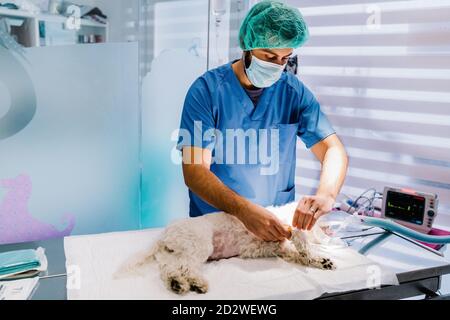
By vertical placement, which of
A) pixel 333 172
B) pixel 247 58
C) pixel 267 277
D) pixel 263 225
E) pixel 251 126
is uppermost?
pixel 247 58

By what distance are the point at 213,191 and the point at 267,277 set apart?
1.48ft

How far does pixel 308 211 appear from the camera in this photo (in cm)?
167

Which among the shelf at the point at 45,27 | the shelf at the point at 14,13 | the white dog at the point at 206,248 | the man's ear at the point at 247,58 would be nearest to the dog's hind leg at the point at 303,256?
the white dog at the point at 206,248

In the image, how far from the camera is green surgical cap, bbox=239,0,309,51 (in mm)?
1818

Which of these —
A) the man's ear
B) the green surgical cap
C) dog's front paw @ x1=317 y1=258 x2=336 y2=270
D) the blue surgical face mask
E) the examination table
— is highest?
the green surgical cap

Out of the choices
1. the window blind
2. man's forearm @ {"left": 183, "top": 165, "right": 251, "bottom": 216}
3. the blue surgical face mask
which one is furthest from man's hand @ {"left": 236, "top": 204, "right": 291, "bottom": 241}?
the window blind

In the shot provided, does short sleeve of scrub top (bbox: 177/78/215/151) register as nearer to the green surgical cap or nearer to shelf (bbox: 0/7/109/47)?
the green surgical cap

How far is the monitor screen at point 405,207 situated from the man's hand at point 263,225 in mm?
859

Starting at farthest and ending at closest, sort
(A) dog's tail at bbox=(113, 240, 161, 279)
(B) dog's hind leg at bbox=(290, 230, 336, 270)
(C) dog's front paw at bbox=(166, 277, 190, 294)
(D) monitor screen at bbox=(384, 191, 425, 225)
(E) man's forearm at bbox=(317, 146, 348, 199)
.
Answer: (D) monitor screen at bbox=(384, 191, 425, 225) < (E) man's forearm at bbox=(317, 146, 348, 199) < (B) dog's hind leg at bbox=(290, 230, 336, 270) < (A) dog's tail at bbox=(113, 240, 161, 279) < (C) dog's front paw at bbox=(166, 277, 190, 294)

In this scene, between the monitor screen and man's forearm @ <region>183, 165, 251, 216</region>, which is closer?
man's forearm @ <region>183, 165, 251, 216</region>

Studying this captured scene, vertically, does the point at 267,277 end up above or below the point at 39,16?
below

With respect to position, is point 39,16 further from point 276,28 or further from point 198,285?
point 198,285

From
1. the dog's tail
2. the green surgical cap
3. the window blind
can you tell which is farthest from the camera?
the window blind

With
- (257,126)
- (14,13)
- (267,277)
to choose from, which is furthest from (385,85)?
(14,13)
